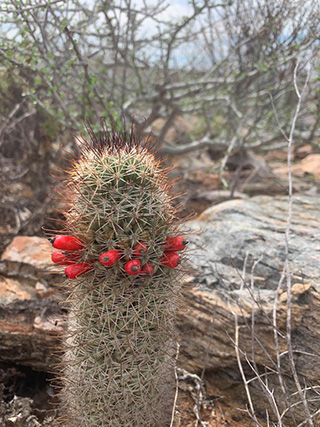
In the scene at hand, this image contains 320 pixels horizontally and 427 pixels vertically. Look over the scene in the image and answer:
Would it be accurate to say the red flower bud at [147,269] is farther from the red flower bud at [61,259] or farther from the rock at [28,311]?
the rock at [28,311]

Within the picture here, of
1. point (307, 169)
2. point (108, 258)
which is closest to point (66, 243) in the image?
point (108, 258)

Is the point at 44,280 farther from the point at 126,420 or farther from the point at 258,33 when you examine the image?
the point at 258,33

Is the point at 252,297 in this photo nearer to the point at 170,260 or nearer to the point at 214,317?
the point at 214,317

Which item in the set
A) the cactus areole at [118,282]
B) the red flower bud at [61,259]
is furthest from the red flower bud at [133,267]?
the red flower bud at [61,259]

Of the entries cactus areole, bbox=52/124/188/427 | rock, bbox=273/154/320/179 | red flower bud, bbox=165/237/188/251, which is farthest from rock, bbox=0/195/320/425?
rock, bbox=273/154/320/179

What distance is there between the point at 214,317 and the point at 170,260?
1.14 meters

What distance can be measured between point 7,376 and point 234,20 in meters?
4.83

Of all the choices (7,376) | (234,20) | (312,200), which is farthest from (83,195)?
(234,20)

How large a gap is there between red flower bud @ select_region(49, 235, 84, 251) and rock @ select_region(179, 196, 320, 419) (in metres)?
0.97

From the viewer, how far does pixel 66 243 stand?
179 cm

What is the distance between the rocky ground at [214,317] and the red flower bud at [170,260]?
443 mm

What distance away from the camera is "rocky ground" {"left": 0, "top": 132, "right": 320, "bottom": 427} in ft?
8.11

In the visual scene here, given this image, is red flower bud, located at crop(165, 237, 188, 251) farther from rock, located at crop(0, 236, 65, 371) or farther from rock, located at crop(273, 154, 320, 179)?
rock, located at crop(273, 154, 320, 179)

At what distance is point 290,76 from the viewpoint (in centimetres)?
500
